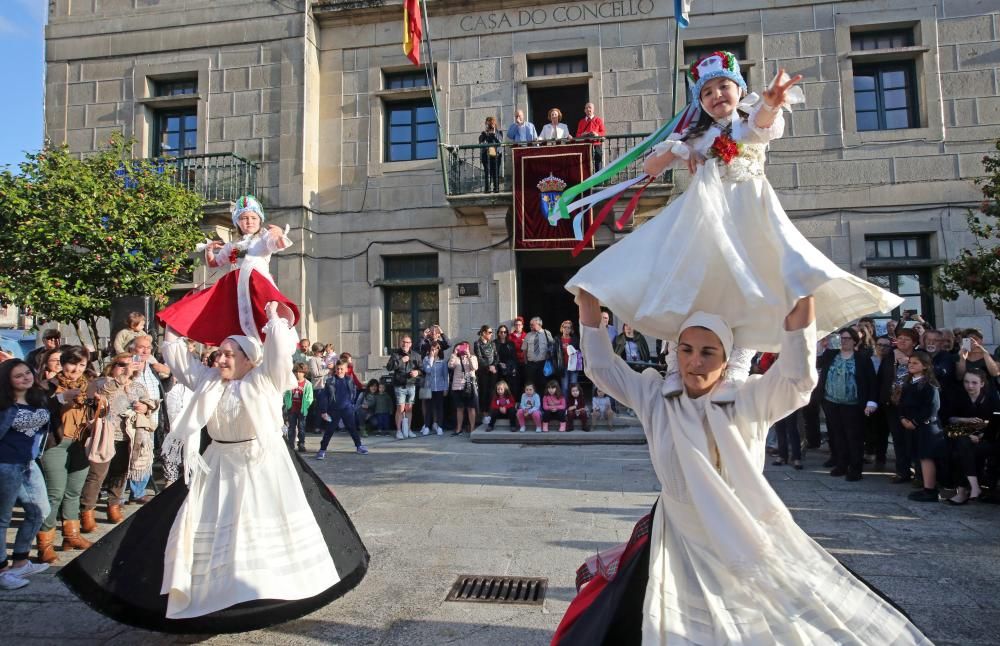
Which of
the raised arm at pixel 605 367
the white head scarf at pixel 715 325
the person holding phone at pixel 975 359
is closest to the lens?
the white head scarf at pixel 715 325

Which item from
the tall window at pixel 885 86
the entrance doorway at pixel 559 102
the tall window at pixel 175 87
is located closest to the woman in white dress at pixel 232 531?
the entrance doorway at pixel 559 102

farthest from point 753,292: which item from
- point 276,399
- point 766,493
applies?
point 276,399

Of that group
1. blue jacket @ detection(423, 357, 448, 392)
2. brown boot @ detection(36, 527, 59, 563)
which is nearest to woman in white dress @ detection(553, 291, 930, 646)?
brown boot @ detection(36, 527, 59, 563)

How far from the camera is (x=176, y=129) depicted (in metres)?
15.1

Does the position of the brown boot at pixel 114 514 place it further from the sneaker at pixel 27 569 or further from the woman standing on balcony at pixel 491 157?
the woman standing on balcony at pixel 491 157

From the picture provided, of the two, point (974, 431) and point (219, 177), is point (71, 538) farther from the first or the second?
point (219, 177)

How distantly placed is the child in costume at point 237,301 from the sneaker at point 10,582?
2.10 meters

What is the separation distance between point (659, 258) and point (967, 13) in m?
14.2

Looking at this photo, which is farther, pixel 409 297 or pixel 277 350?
pixel 409 297

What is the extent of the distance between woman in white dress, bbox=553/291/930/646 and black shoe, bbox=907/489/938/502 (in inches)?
201

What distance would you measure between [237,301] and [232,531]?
1.43 meters

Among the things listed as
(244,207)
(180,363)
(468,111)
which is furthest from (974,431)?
(468,111)

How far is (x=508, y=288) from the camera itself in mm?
13336

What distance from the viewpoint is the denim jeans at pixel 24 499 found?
14.7 ft
